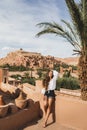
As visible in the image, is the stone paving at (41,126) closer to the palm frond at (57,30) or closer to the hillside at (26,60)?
the palm frond at (57,30)

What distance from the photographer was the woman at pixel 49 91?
7473 millimetres

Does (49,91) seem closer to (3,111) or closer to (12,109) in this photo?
(12,109)

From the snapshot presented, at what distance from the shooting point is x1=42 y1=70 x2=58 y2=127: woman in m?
7.47

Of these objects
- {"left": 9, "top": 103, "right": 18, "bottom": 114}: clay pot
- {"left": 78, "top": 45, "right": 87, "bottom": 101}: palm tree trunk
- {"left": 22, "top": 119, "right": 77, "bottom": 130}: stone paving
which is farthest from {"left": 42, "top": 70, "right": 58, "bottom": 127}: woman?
{"left": 78, "top": 45, "right": 87, "bottom": 101}: palm tree trunk

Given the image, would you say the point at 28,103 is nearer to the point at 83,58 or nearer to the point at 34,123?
the point at 34,123

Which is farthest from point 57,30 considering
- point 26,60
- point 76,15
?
point 26,60

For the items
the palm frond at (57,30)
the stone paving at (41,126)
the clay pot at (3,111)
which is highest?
the palm frond at (57,30)

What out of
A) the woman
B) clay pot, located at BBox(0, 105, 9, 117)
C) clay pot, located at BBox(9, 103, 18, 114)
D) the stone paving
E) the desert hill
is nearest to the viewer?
clay pot, located at BBox(0, 105, 9, 117)

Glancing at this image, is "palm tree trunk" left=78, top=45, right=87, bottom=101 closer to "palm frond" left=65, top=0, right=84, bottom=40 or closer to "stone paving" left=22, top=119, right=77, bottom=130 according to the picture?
"palm frond" left=65, top=0, right=84, bottom=40

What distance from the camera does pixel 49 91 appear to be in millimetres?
7473

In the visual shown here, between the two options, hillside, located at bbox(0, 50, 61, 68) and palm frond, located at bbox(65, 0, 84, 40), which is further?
hillside, located at bbox(0, 50, 61, 68)

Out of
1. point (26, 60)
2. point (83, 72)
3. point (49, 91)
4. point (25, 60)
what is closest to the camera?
point (49, 91)

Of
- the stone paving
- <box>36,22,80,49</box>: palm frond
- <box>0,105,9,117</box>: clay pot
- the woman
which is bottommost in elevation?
the stone paving

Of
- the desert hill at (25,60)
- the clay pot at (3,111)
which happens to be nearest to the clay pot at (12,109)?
the clay pot at (3,111)
